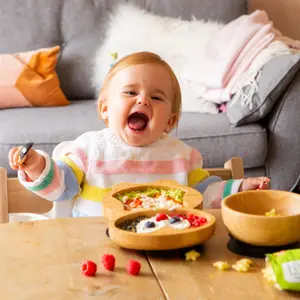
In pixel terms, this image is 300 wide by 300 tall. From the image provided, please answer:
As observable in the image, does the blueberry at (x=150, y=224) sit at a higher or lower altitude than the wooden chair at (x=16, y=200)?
higher

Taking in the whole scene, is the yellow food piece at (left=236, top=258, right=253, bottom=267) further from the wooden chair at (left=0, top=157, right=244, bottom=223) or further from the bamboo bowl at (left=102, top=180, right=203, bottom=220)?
the wooden chair at (left=0, top=157, right=244, bottom=223)

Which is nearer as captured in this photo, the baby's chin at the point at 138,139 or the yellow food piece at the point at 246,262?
the yellow food piece at the point at 246,262

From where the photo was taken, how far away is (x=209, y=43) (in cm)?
269

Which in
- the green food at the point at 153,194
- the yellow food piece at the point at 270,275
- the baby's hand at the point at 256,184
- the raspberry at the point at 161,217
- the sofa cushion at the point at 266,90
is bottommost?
the sofa cushion at the point at 266,90

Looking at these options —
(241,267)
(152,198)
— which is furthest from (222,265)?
(152,198)

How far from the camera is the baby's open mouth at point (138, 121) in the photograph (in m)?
1.34

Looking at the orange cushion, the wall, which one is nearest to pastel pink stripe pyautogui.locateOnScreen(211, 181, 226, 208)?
the orange cushion

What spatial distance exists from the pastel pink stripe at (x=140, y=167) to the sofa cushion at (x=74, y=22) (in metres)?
1.61

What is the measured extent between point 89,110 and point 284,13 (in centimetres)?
141

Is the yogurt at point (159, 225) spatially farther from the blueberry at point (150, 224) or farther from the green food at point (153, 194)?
the green food at point (153, 194)

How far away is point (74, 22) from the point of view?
3.00 m

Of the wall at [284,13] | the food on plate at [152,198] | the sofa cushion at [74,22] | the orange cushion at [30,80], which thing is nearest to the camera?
the food on plate at [152,198]

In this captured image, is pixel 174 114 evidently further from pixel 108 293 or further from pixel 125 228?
pixel 108 293

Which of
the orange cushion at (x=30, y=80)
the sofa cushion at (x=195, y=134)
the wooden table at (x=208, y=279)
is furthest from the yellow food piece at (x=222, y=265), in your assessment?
the orange cushion at (x=30, y=80)
